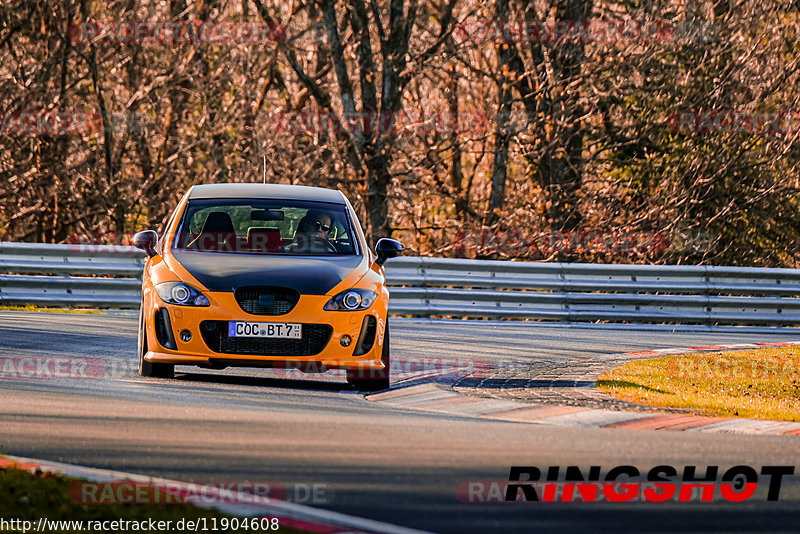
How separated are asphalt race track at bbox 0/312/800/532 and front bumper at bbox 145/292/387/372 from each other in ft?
0.81

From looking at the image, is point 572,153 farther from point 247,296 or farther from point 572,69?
point 247,296

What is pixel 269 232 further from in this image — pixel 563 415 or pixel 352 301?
pixel 563 415

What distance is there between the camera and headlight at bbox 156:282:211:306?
10430 mm

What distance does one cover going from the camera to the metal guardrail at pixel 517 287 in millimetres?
18109

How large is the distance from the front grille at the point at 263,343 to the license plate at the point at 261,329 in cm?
3

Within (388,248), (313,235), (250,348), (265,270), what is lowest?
(250,348)

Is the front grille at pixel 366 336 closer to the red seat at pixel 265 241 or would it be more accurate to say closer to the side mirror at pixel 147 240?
the red seat at pixel 265 241

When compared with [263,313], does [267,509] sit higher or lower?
lower

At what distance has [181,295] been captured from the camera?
10461mm

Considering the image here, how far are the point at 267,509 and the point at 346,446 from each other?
1.99m

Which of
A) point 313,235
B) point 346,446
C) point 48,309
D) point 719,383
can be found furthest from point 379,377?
point 48,309

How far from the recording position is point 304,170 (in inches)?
1007

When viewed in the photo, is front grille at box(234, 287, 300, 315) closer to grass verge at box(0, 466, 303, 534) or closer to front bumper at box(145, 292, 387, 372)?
front bumper at box(145, 292, 387, 372)

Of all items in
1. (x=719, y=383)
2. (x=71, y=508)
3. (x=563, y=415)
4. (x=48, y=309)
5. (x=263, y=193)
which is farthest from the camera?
(x=48, y=309)
